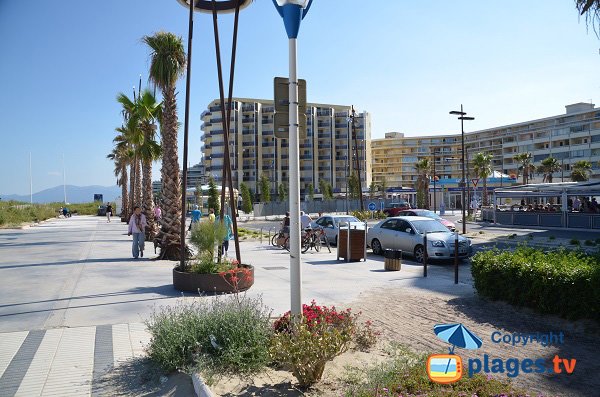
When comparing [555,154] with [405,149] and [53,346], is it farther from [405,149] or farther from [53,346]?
[53,346]

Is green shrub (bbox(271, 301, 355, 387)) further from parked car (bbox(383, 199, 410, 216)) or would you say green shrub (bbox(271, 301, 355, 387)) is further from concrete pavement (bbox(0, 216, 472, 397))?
parked car (bbox(383, 199, 410, 216))

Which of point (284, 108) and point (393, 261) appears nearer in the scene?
point (284, 108)

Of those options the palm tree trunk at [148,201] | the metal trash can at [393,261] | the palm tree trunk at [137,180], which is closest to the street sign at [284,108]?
the metal trash can at [393,261]

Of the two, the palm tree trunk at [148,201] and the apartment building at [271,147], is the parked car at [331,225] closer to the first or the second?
the palm tree trunk at [148,201]

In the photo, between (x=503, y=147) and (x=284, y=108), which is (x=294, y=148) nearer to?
(x=284, y=108)

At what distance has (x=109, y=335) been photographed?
696 centimetres

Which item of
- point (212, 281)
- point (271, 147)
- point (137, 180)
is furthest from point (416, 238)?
point (271, 147)

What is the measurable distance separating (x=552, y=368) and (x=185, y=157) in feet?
28.1

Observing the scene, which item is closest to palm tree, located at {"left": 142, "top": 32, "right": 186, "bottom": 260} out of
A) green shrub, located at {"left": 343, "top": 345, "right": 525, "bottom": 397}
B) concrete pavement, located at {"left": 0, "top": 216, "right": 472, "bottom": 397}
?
concrete pavement, located at {"left": 0, "top": 216, "right": 472, "bottom": 397}

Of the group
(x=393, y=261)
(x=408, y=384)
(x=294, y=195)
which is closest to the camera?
(x=408, y=384)

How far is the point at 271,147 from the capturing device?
102062 millimetres

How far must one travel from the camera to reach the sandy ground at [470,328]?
15.5ft

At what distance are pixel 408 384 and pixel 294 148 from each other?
2.77 m

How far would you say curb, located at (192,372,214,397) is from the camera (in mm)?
4457
